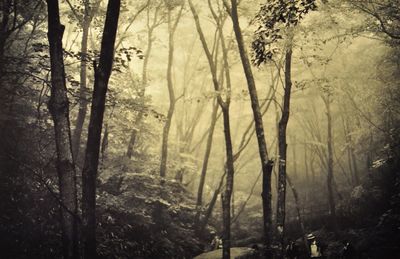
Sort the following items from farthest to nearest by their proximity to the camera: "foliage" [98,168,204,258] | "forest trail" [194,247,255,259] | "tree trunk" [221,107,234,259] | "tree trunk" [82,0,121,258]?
"forest trail" [194,247,255,259]
"foliage" [98,168,204,258]
"tree trunk" [221,107,234,259]
"tree trunk" [82,0,121,258]

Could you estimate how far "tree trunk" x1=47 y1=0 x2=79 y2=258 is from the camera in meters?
6.39

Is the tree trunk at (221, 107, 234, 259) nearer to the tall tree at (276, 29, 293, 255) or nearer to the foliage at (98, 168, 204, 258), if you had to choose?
the tall tree at (276, 29, 293, 255)

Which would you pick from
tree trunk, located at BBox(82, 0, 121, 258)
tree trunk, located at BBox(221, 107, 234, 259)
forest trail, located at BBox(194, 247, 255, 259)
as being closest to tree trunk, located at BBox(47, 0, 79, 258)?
tree trunk, located at BBox(82, 0, 121, 258)

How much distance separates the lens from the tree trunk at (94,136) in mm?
6066

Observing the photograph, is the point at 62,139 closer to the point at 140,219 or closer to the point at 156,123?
the point at 140,219

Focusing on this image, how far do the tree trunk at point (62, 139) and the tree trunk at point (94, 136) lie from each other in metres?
0.39

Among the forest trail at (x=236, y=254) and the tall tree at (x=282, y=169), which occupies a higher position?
the tall tree at (x=282, y=169)

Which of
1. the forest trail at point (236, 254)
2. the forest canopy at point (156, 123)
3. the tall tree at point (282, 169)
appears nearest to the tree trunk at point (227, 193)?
the forest canopy at point (156, 123)

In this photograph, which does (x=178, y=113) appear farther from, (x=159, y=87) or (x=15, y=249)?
(x=15, y=249)

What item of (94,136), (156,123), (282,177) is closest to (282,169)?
(282,177)

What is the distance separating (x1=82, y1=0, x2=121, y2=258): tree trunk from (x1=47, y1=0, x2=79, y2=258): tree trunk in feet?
1.29

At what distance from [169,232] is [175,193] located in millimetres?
1956

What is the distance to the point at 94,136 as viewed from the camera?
20.3 ft

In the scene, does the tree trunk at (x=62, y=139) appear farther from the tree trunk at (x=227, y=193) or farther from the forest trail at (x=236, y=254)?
the forest trail at (x=236, y=254)
